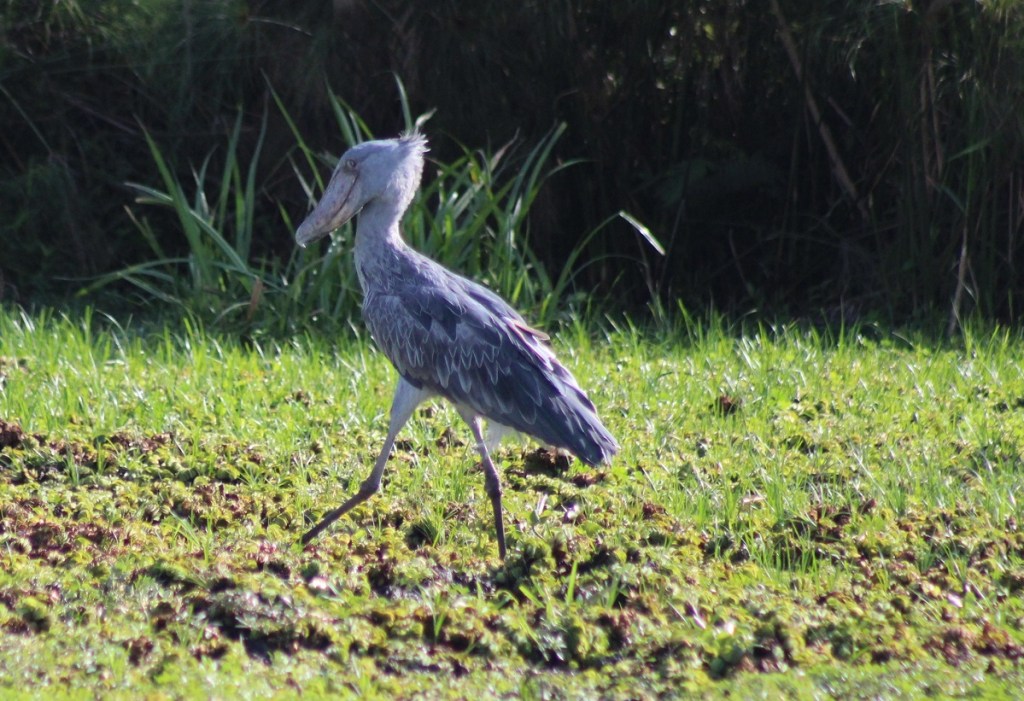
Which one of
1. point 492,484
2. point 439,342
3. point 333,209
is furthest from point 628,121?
point 492,484

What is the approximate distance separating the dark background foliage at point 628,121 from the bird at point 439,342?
2.74 meters

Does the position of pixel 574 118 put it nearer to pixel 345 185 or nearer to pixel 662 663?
pixel 345 185

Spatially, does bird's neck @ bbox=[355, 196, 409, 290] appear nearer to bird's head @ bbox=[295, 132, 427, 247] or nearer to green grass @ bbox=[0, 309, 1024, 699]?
bird's head @ bbox=[295, 132, 427, 247]

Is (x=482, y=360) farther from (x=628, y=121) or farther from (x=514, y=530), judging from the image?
(x=628, y=121)

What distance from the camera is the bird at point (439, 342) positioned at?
169 inches

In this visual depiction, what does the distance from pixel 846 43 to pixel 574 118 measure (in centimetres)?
154

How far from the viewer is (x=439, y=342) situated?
447 cm

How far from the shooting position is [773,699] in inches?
125

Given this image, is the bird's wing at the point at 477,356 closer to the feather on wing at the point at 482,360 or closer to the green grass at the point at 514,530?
the feather on wing at the point at 482,360

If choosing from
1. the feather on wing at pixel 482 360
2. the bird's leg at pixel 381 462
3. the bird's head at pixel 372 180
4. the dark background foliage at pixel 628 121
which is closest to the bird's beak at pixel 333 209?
the bird's head at pixel 372 180

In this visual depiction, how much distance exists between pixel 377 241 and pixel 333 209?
25cm

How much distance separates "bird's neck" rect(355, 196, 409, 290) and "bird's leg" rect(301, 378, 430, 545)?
379mm

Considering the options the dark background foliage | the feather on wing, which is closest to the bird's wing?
the feather on wing

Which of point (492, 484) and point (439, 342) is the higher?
point (439, 342)
